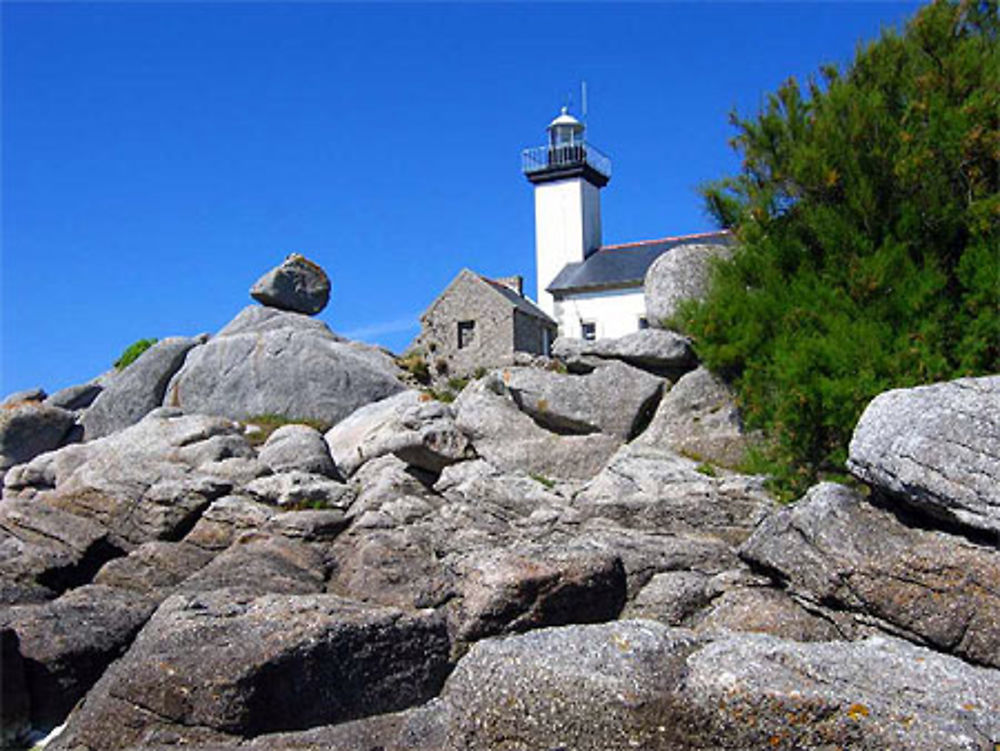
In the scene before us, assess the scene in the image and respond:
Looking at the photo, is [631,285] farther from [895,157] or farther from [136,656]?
[136,656]

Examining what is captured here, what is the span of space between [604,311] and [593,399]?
19946mm

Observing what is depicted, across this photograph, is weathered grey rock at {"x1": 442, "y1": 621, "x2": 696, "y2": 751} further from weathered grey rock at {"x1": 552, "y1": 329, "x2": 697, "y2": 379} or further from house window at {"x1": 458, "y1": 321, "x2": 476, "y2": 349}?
house window at {"x1": 458, "y1": 321, "x2": 476, "y2": 349}

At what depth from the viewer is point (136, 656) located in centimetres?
1166

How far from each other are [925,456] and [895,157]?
6.77m

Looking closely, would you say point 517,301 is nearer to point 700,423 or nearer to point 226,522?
point 700,423

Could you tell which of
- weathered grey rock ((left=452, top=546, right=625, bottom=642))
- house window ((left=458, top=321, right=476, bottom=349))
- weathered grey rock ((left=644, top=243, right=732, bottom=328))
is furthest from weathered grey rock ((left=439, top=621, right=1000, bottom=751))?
house window ((left=458, top=321, right=476, bottom=349))

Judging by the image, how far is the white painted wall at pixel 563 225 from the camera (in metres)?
45.9

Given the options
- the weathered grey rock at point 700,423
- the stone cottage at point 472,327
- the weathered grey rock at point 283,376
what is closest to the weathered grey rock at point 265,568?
the weathered grey rock at point 700,423

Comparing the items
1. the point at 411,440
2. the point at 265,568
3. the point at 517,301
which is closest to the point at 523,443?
the point at 411,440

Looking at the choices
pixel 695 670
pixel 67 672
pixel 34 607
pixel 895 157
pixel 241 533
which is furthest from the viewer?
pixel 241 533

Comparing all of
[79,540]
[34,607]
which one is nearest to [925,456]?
[34,607]

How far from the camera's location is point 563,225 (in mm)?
46938

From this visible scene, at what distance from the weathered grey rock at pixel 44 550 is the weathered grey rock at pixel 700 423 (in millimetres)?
10087

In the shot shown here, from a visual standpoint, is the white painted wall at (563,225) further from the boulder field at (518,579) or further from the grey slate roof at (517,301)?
the boulder field at (518,579)
